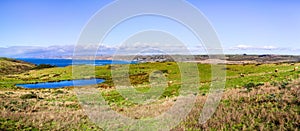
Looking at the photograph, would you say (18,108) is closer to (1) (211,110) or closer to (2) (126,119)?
(2) (126,119)

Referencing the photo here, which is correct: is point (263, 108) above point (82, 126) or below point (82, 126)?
above

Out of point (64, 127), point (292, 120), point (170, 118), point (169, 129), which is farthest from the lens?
point (170, 118)

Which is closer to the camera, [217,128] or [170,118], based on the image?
[217,128]

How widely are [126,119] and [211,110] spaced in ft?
16.9

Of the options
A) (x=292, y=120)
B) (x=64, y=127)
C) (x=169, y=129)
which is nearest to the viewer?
(x=292, y=120)

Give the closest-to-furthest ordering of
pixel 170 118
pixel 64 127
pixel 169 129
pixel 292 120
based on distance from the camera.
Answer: pixel 292 120
pixel 169 129
pixel 64 127
pixel 170 118

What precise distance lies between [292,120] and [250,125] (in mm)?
1870

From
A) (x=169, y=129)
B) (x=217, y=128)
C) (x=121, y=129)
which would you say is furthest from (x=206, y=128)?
(x=121, y=129)

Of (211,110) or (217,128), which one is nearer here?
(217,128)

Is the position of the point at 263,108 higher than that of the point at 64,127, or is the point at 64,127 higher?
the point at 263,108

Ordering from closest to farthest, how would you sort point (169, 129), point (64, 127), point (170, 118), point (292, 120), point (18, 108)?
point (292, 120), point (169, 129), point (64, 127), point (170, 118), point (18, 108)

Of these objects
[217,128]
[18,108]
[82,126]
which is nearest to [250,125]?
[217,128]

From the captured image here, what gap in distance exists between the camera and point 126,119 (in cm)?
1844

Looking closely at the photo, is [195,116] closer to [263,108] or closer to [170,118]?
[170,118]
